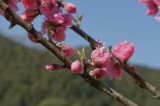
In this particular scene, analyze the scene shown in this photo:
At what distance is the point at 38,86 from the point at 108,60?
98.7 metres

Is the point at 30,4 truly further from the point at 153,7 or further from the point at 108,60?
the point at 153,7

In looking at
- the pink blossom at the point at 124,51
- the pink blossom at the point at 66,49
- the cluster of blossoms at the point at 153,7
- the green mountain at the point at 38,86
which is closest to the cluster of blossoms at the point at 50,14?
the pink blossom at the point at 66,49

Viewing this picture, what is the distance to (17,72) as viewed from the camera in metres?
108

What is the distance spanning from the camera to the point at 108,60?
2430mm

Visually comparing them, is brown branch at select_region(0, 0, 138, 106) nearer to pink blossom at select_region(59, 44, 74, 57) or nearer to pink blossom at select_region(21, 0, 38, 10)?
pink blossom at select_region(59, 44, 74, 57)

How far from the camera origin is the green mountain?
9756cm

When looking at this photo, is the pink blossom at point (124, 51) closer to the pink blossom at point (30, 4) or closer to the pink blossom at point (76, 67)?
the pink blossom at point (76, 67)

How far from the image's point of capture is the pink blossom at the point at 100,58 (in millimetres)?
2412

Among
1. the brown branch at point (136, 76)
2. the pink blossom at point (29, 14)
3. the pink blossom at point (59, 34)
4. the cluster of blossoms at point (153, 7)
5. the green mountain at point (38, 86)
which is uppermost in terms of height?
the green mountain at point (38, 86)

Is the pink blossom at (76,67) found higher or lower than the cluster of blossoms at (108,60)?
lower

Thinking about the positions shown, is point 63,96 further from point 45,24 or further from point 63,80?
point 45,24

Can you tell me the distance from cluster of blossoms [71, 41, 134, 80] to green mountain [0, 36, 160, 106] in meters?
86.4

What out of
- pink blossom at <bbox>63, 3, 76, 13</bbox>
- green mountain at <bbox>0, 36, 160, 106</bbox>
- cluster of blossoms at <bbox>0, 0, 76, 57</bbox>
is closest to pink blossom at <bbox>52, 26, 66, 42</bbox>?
cluster of blossoms at <bbox>0, 0, 76, 57</bbox>

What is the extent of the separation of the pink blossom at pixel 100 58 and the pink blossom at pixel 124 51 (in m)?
0.09
